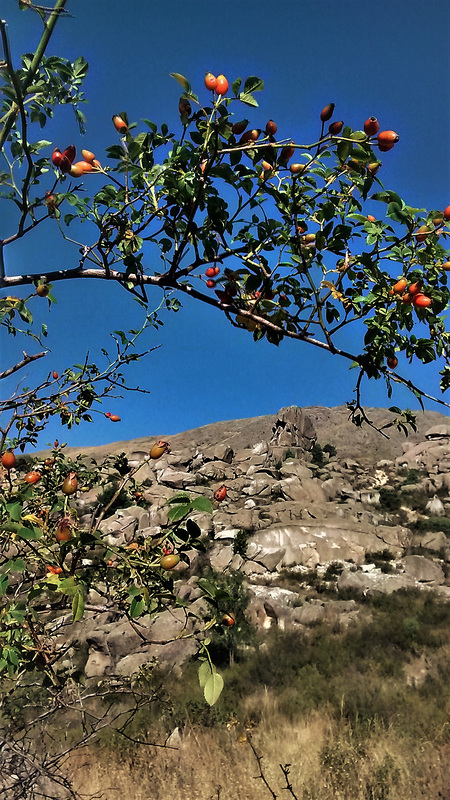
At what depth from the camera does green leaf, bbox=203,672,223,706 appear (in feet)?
2.69

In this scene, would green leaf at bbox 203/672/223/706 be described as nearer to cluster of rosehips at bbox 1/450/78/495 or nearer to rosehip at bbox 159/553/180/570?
rosehip at bbox 159/553/180/570

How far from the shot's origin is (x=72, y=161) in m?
1.28

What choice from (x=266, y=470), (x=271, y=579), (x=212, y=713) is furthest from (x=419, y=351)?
(x=266, y=470)

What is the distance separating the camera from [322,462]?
108 feet

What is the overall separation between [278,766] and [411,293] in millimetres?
7155

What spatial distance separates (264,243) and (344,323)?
0.33 m

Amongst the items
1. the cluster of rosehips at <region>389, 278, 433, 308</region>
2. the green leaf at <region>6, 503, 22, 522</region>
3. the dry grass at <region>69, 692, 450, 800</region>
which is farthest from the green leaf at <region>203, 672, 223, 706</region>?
the dry grass at <region>69, 692, 450, 800</region>

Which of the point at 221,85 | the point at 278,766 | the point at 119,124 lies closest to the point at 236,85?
the point at 221,85

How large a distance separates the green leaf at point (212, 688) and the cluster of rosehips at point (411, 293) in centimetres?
106

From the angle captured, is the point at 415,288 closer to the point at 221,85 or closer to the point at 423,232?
the point at 423,232

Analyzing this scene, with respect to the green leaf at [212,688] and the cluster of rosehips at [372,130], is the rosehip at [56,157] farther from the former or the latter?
the green leaf at [212,688]

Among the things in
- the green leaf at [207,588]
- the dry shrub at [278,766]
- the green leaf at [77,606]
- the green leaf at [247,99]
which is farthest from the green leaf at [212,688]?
the dry shrub at [278,766]

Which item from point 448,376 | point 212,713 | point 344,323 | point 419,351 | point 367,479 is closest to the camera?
point 344,323

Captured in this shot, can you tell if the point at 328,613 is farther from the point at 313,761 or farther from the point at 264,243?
the point at 264,243
